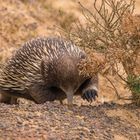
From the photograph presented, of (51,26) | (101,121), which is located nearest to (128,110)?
(101,121)

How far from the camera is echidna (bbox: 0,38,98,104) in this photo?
9477 millimetres

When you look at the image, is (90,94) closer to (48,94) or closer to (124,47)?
(48,94)

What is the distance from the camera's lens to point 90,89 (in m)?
9.73

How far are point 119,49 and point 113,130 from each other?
119cm

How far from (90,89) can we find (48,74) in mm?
658

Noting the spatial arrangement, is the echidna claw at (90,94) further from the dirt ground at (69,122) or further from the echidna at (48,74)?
the dirt ground at (69,122)

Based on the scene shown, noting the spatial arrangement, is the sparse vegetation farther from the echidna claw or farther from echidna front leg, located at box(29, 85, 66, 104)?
echidna front leg, located at box(29, 85, 66, 104)

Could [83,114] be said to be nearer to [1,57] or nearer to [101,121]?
[101,121]

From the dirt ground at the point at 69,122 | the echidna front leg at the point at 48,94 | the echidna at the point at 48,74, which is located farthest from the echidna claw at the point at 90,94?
the echidna front leg at the point at 48,94

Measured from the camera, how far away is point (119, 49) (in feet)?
28.8

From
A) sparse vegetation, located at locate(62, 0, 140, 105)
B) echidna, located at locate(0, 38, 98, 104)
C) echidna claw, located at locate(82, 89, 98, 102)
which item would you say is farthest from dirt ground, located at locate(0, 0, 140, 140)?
sparse vegetation, located at locate(62, 0, 140, 105)

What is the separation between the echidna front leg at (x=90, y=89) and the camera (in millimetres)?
9719

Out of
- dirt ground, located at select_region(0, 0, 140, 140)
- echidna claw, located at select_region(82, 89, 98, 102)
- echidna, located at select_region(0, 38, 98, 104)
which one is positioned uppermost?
echidna, located at select_region(0, 38, 98, 104)

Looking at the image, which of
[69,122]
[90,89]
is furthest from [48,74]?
[69,122]
